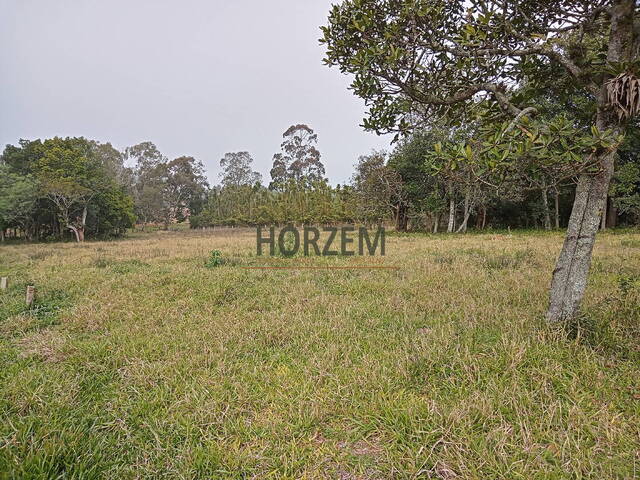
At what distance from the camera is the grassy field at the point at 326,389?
Result: 193 centimetres

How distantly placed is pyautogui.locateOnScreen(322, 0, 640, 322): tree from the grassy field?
1.14 meters

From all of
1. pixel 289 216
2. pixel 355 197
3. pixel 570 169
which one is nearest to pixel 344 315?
pixel 570 169

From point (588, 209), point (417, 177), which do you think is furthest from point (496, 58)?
point (417, 177)

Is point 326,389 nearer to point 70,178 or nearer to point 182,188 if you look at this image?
point 70,178

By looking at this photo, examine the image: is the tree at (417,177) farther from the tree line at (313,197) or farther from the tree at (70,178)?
the tree at (70,178)

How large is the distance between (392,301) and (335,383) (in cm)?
246

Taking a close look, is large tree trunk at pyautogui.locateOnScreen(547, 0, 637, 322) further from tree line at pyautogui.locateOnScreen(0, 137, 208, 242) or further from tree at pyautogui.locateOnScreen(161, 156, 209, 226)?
tree at pyautogui.locateOnScreen(161, 156, 209, 226)

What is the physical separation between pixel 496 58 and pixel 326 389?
4.58 m

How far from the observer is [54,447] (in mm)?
1969

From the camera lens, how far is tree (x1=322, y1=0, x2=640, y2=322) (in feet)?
10.4

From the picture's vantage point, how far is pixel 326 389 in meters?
2.65

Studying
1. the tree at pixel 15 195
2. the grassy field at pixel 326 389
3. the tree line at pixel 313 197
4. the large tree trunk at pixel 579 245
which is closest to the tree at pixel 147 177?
the tree line at pixel 313 197

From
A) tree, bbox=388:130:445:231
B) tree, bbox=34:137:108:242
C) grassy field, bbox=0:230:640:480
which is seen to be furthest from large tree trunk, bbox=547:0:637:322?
tree, bbox=34:137:108:242

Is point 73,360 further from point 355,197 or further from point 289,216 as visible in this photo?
point 289,216
